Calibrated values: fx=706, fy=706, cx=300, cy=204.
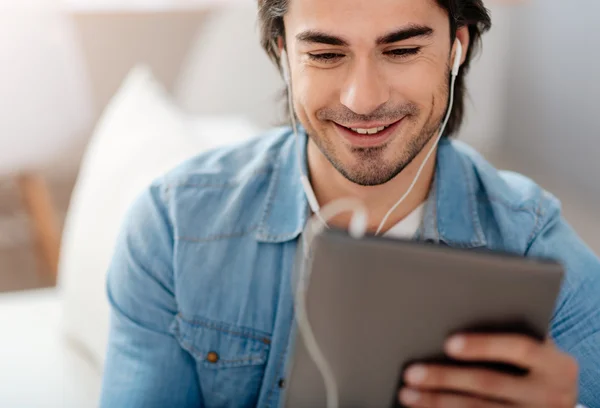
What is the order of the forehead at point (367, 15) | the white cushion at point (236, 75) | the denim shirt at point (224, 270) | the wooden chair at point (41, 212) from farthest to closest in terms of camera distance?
1. the wooden chair at point (41, 212)
2. the white cushion at point (236, 75)
3. the denim shirt at point (224, 270)
4. the forehead at point (367, 15)

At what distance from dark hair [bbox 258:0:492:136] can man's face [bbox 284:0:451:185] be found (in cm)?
2

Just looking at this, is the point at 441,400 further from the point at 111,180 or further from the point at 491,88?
the point at 491,88

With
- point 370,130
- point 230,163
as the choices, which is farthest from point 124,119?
point 370,130

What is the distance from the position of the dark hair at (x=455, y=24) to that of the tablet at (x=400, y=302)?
16.4 inches

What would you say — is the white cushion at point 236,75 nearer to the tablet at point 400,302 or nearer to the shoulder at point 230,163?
the shoulder at point 230,163

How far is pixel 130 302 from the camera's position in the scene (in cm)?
94

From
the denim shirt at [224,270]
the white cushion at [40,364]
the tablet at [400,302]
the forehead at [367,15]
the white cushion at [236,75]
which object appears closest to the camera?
the tablet at [400,302]

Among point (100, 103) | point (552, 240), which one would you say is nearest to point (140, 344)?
point (552, 240)

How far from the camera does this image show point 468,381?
60cm

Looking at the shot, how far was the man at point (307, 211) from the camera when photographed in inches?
33.5

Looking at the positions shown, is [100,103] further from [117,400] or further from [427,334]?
[427,334]

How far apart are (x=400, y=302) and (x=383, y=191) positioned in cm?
41

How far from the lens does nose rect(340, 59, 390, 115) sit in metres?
0.83

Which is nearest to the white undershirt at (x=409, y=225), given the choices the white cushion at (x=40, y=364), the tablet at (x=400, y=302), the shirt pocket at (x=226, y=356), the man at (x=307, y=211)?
the man at (x=307, y=211)
